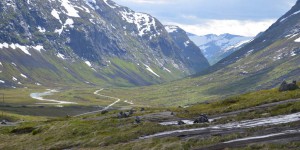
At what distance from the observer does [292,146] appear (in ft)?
166

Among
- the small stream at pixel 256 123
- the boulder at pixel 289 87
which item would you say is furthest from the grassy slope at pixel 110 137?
the boulder at pixel 289 87

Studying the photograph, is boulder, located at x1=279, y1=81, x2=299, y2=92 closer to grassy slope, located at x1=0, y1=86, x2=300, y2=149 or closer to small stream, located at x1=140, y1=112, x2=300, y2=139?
grassy slope, located at x1=0, y1=86, x2=300, y2=149

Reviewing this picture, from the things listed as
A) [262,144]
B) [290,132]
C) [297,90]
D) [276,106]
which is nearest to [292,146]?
[262,144]

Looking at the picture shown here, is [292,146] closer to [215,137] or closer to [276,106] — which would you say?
[215,137]

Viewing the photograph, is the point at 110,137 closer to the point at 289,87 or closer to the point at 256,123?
the point at 256,123

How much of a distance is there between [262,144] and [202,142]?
937 centimetres

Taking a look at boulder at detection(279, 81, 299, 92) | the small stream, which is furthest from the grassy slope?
boulder at detection(279, 81, 299, 92)

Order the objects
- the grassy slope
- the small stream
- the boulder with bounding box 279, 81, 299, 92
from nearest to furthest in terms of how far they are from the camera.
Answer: the grassy slope → the small stream → the boulder with bounding box 279, 81, 299, 92

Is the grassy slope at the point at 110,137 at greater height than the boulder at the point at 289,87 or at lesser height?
lesser

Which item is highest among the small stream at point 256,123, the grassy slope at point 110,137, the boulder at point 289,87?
the boulder at point 289,87

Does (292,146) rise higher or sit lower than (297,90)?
lower

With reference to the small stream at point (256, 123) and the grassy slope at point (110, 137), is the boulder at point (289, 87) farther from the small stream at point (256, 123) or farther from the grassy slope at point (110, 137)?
the small stream at point (256, 123)

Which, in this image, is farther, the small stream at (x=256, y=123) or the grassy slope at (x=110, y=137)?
the small stream at (x=256, y=123)

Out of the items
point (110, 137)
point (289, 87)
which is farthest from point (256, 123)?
point (289, 87)
